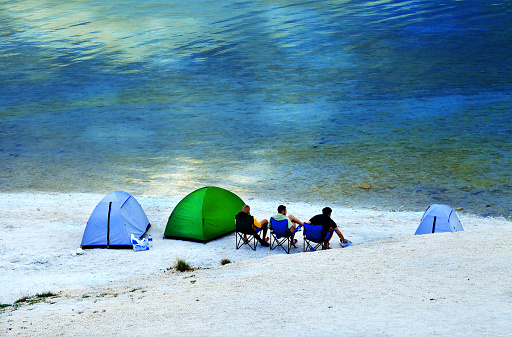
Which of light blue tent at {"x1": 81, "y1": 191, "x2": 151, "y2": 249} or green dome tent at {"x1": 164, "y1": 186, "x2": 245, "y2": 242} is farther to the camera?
green dome tent at {"x1": 164, "y1": 186, "x2": 245, "y2": 242}

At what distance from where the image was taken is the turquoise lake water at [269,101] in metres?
23.2

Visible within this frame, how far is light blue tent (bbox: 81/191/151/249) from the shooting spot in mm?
13969

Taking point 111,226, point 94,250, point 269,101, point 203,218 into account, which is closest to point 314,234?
point 203,218

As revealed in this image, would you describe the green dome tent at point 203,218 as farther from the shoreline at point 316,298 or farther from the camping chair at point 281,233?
the shoreline at point 316,298

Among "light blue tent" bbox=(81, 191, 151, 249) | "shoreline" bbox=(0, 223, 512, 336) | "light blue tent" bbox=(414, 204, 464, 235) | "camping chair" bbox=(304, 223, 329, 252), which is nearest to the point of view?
"shoreline" bbox=(0, 223, 512, 336)

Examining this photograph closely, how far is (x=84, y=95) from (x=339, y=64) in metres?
24.2

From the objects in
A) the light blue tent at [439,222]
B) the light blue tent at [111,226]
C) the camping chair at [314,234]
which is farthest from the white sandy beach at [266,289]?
the light blue tent at [439,222]

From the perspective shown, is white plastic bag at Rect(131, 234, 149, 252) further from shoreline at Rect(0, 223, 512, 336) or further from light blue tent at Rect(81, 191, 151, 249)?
shoreline at Rect(0, 223, 512, 336)

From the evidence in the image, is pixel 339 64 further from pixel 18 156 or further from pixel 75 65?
pixel 18 156

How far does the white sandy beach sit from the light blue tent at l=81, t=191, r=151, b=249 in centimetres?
31

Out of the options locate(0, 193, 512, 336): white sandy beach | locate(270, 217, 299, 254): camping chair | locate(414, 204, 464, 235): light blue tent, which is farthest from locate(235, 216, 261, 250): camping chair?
locate(414, 204, 464, 235): light blue tent

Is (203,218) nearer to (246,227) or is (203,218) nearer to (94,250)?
(246,227)

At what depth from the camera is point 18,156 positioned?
29.3 meters

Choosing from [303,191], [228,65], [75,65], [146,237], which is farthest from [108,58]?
[146,237]
